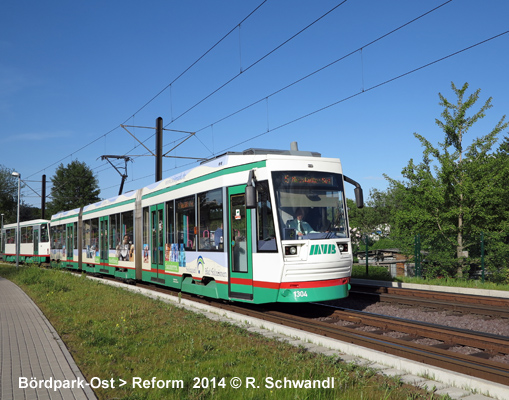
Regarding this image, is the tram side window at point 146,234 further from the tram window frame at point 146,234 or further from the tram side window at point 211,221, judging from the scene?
the tram side window at point 211,221

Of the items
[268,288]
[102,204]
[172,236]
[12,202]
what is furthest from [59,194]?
[268,288]

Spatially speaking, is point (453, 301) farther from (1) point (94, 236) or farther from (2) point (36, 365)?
(1) point (94, 236)

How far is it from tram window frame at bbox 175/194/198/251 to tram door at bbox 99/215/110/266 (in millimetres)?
8317

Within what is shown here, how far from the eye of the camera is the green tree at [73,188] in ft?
260

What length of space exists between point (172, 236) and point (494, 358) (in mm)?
9275

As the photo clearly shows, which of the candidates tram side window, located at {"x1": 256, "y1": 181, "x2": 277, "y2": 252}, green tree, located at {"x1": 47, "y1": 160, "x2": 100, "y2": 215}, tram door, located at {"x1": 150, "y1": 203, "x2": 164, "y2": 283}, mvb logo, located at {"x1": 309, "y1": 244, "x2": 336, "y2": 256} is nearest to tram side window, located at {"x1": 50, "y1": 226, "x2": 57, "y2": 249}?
tram door, located at {"x1": 150, "y1": 203, "x2": 164, "y2": 283}

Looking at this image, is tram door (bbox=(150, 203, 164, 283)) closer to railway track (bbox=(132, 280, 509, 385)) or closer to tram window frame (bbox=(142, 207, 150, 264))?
tram window frame (bbox=(142, 207, 150, 264))

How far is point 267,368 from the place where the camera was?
6109 mm

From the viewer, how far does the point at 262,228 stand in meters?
9.87

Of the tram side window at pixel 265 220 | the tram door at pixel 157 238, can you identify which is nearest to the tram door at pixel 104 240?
A: the tram door at pixel 157 238

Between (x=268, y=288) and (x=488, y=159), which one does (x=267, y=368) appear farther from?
(x=488, y=159)

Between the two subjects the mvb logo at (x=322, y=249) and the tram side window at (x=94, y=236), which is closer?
the mvb logo at (x=322, y=249)

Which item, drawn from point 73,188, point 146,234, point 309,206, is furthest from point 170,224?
point 73,188

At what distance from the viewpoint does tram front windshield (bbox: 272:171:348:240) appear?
9695 mm
